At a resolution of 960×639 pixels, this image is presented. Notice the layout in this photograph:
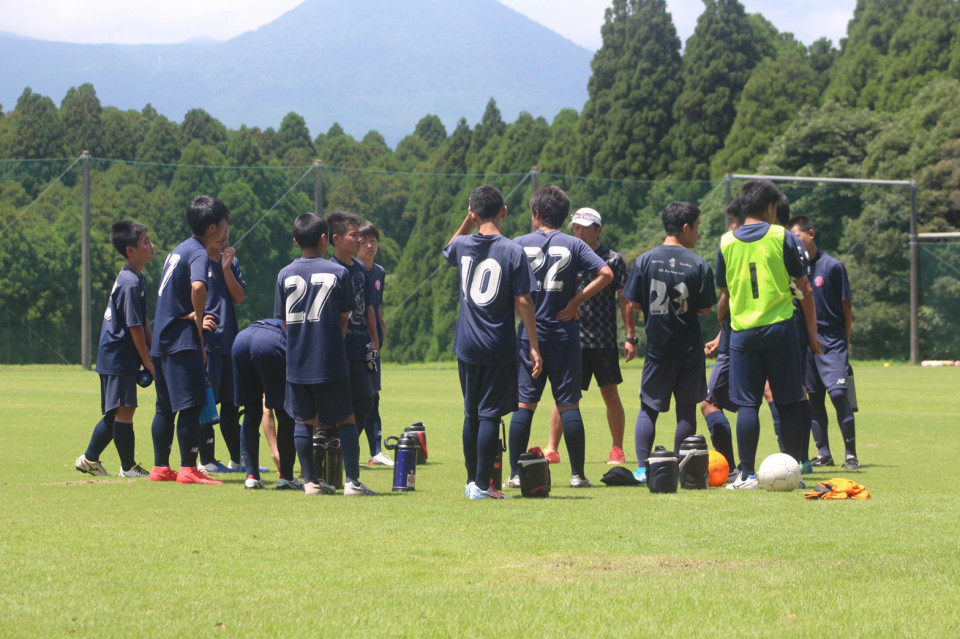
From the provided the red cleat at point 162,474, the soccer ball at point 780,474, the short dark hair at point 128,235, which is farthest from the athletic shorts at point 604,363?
the short dark hair at point 128,235

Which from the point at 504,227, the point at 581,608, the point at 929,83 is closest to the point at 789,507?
the point at 581,608

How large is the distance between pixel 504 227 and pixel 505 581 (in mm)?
25094

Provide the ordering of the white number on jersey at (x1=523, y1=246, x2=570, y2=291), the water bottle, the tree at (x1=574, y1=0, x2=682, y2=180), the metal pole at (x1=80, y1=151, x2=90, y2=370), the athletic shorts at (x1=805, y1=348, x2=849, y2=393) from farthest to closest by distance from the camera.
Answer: the tree at (x1=574, y1=0, x2=682, y2=180) < the metal pole at (x1=80, y1=151, x2=90, y2=370) < the athletic shorts at (x1=805, y1=348, x2=849, y2=393) < the white number on jersey at (x1=523, y1=246, x2=570, y2=291) < the water bottle

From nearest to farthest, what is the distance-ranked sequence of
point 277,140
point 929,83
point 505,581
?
point 505,581 < point 929,83 < point 277,140

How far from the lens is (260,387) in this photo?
322 inches

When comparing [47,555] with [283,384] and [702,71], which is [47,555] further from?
[702,71]

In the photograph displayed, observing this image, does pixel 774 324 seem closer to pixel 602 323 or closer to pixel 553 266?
pixel 553 266

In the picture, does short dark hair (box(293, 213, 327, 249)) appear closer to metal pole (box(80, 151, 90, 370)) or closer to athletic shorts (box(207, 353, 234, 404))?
athletic shorts (box(207, 353, 234, 404))

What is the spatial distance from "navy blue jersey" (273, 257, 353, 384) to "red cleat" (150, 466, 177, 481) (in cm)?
152

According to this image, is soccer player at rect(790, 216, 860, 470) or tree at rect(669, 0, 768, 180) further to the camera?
tree at rect(669, 0, 768, 180)

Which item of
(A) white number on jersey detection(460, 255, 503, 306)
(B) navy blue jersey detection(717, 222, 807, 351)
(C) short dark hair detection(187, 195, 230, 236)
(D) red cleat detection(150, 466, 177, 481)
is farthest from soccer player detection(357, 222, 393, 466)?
(B) navy blue jersey detection(717, 222, 807, 351)

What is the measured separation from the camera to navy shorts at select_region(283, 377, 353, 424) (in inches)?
287

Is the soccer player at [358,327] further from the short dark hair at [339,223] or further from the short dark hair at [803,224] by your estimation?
the short dark hair at [803,224]

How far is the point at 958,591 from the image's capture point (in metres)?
4.37
